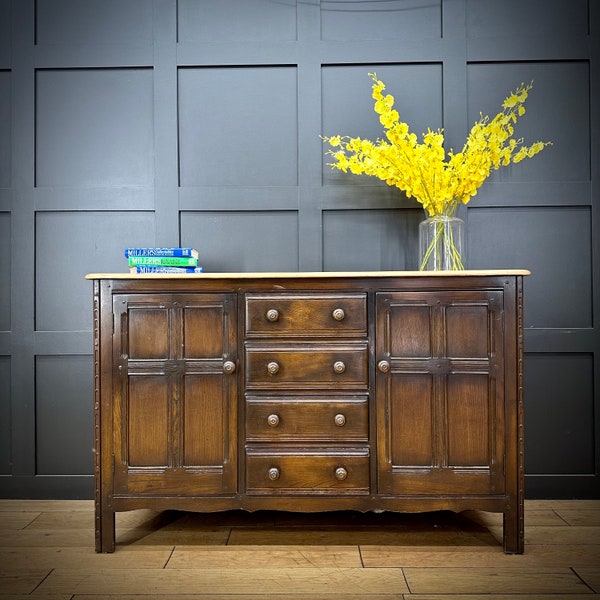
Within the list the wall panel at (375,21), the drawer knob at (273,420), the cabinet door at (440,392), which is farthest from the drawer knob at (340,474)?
the wall panel at (375,21)

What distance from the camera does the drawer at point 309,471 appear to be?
1758 millimetres

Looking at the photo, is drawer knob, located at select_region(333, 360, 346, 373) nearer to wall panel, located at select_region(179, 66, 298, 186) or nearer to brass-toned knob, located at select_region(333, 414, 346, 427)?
brass-toned knob, located at select_region(333, 414, 346, 427)

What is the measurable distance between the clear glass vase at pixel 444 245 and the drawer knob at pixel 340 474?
2.52ft

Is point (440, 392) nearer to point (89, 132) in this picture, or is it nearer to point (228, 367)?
point (228, 367)

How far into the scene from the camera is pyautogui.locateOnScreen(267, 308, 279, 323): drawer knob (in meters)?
1.76

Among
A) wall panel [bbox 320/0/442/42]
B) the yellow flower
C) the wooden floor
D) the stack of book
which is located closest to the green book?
the stack of book

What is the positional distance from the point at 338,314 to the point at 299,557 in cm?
81

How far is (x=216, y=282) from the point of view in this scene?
5.83 ft

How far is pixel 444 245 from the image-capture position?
6.47 ft

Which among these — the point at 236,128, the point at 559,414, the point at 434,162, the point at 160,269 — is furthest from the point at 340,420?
the point at 236,128

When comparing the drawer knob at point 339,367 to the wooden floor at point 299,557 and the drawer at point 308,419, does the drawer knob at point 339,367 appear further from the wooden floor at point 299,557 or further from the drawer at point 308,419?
the wooden floor at point 299,557

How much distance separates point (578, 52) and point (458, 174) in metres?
0.96

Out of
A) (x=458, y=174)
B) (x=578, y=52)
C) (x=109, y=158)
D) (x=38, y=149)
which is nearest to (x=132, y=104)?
(x=109, y=158)

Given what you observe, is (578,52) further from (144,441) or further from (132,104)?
(144,441)
